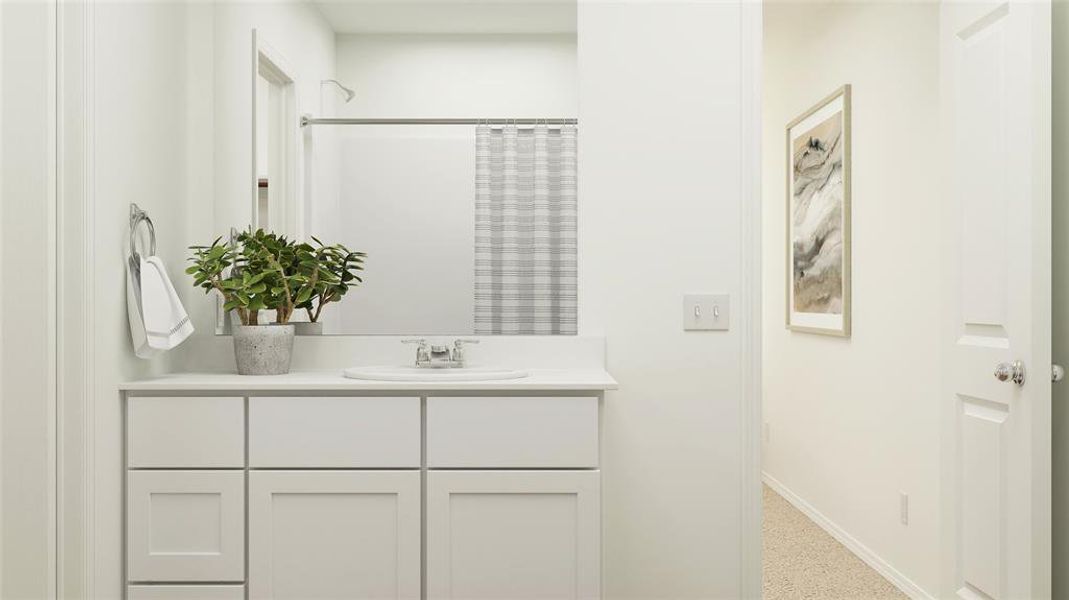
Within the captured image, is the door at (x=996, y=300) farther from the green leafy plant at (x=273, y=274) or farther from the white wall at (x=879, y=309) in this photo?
the green leafy plant at (x=273, y=274)

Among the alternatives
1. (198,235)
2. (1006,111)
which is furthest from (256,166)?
(1006,111)

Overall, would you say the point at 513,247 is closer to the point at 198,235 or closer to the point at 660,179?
the point at 660,179

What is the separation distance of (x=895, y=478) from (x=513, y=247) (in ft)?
5.72

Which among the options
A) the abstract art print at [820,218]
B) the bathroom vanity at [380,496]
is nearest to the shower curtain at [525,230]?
the bathroom vanity at [380,496]

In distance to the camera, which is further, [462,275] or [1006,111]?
[462,275]

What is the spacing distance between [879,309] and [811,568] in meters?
1.06

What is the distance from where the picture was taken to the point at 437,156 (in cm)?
213

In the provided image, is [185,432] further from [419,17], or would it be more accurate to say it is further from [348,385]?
[419,17]

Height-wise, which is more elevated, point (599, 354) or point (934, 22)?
point (934, 22)

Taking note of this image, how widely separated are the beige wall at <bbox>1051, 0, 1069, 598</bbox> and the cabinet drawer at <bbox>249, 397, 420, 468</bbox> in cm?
165

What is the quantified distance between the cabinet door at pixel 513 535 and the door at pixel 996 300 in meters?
1.09

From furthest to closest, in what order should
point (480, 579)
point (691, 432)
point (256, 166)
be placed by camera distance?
point (256, 166) → point (691, 432) → point (480, 579)

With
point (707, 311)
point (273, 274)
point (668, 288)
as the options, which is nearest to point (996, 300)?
point (707, 311)

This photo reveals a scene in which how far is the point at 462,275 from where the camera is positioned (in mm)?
2131
